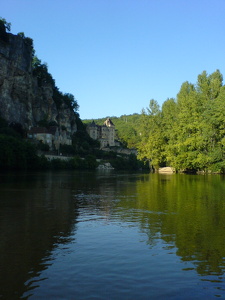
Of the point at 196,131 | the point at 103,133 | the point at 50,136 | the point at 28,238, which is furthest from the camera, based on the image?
the point at 103,133

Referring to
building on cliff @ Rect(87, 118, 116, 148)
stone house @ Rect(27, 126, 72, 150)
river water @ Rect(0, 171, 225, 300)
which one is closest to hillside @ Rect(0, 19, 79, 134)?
stone house @ Rect(27, 126, 72, 150)

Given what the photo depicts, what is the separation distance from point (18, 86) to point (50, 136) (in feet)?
63.2

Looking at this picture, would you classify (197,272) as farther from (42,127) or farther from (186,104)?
(42,127)

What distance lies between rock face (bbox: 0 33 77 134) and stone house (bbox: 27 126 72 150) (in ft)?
10.5

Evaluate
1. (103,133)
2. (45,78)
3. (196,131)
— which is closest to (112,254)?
(196,131)

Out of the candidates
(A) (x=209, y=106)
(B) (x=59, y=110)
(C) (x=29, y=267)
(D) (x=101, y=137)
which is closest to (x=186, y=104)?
(A) (x=209, y=106)

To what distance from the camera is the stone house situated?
337ft

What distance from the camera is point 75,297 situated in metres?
5.95

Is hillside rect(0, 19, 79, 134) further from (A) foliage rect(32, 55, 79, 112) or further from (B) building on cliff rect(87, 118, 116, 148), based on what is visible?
(B) building on cliff rect(87, 118, 116, 148)

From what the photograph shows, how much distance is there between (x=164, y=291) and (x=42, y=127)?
4113 inches

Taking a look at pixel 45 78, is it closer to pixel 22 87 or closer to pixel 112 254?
pixel 22 87

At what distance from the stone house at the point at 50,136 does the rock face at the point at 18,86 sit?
10.5 ft

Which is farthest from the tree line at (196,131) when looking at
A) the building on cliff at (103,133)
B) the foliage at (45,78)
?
the building on cliff at (103,133)

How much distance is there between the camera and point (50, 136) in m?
108
